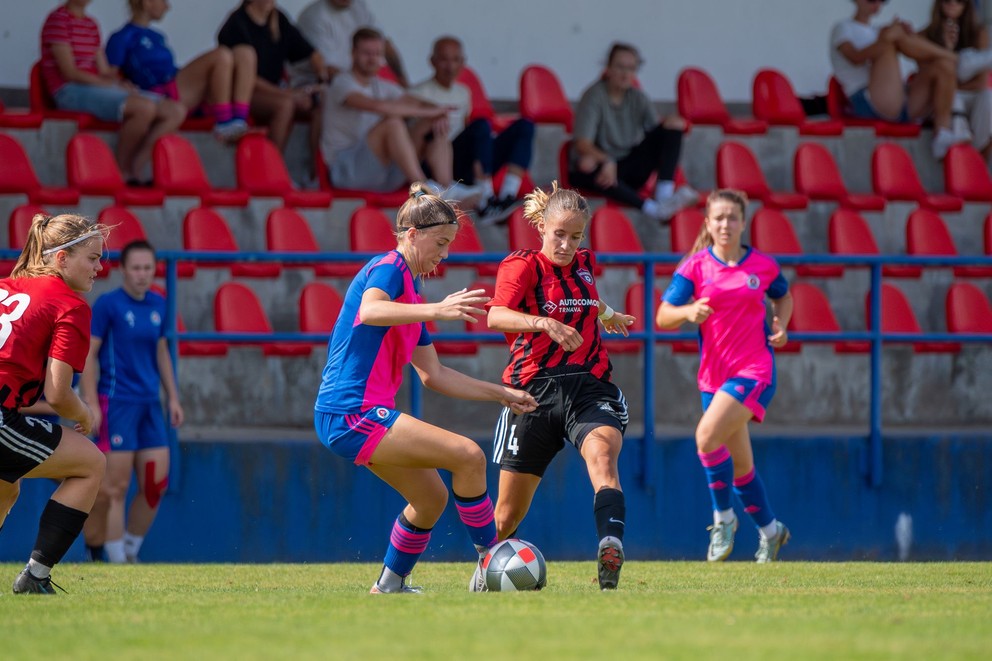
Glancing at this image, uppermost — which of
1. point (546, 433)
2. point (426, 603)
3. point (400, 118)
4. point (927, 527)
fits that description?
point (400, 118)

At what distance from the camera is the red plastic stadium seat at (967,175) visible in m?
13.0

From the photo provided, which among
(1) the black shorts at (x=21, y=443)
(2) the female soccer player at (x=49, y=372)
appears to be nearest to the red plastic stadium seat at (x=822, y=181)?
(2) the female soccer player at (x=49, y=372)

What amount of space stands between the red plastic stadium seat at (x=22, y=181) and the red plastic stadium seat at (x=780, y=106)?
6351 mm

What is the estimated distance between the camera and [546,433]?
6.34 meters

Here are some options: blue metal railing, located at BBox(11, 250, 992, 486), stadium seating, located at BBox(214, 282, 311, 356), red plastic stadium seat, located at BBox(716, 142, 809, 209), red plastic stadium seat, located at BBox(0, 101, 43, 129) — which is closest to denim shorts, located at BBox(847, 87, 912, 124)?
red plastic stadium seat, located at BBox(716, 142, 809, 209)

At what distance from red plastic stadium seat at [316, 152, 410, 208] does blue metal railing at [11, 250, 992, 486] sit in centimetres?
182

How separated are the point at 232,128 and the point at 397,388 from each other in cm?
617

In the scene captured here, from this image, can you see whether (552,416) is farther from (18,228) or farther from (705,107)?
(705,107)

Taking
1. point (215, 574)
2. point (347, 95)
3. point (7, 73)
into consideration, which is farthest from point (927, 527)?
point (7, 73)

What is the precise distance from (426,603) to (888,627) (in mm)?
1661

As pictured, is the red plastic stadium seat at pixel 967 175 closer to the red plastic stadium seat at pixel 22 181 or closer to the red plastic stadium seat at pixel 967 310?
the red plastic stadium seat at pixel 967 310

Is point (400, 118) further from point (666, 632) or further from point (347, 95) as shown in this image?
point (666, 632)

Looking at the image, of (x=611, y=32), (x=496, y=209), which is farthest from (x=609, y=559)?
(x=611, y=32)

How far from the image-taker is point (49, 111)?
1145 centimetres
